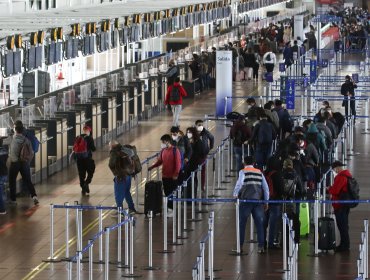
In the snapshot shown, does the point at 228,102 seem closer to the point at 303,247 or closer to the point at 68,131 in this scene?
the point at 68,131

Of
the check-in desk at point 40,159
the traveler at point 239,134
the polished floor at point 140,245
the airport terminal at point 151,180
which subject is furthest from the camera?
the check-in desk at point 40,159

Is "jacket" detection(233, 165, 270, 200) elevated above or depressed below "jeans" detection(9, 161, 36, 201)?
above

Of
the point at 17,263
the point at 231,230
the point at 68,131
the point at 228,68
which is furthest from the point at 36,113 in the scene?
the point at 228,68

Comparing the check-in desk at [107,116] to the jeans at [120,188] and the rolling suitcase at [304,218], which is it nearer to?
the jeans at [120,188]

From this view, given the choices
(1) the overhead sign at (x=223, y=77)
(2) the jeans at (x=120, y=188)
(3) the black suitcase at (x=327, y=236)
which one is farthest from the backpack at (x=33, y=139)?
(1) the overhead sign at (x=223, y=77)

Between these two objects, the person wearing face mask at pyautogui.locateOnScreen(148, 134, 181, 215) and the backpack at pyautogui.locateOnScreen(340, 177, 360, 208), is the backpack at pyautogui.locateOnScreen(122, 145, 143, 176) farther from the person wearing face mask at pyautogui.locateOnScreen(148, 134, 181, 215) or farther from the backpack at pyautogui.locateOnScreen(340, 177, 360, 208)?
the backpack at pyautogui.locateOnScreen(340, 177, 360, 208)

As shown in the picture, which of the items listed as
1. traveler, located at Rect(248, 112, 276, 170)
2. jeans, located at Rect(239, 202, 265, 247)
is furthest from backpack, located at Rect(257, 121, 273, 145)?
jeans, located at Rect(239, 202, 265, 247)

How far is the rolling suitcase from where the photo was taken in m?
23.1

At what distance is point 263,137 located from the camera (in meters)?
28.6

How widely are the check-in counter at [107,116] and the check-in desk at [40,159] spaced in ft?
19.3

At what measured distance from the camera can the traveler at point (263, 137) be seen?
93.8 ft

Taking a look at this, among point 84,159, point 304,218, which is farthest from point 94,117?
point 304,218

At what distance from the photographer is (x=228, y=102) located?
42750 millimetres

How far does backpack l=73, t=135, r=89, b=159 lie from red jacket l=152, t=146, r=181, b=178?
293 cm
